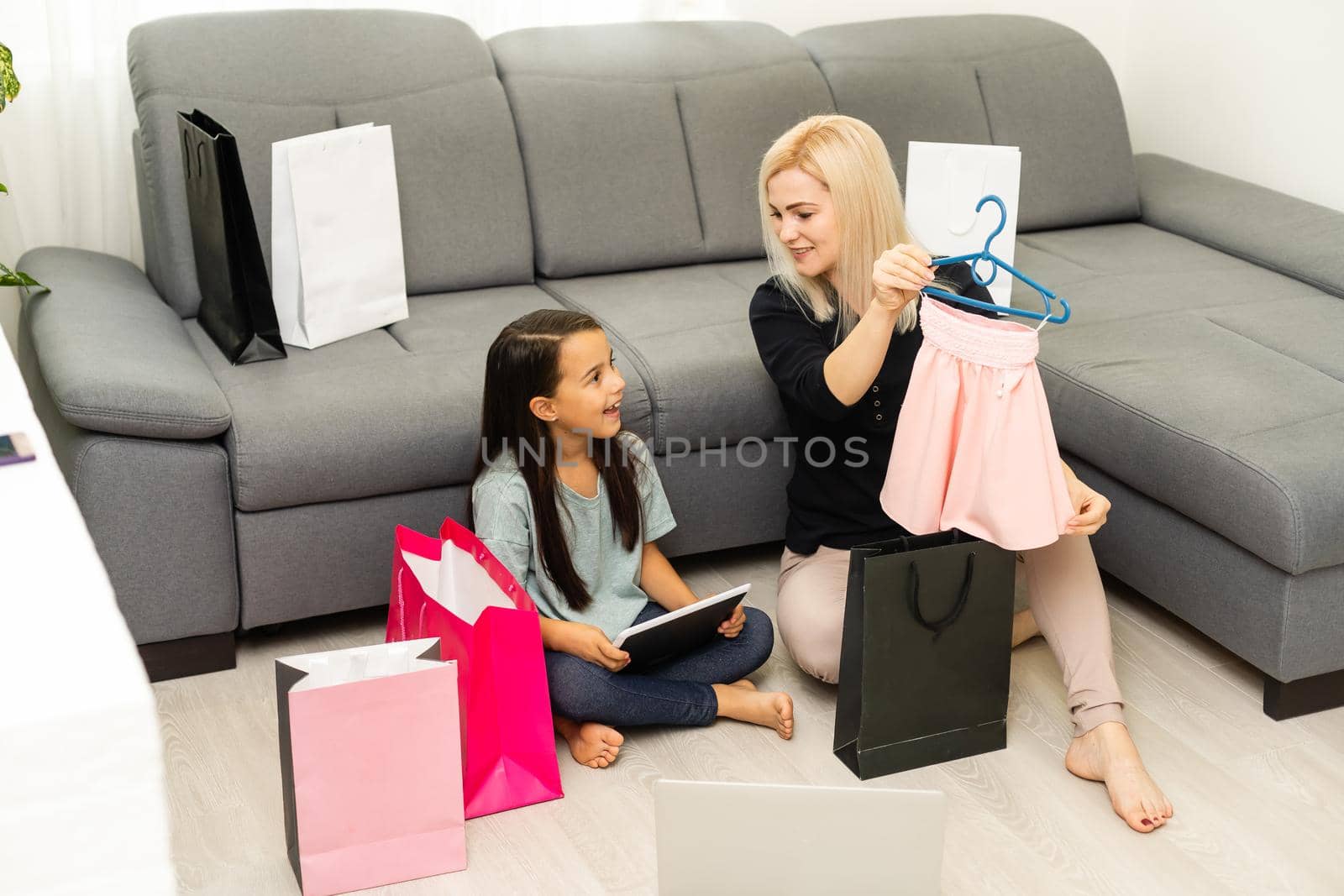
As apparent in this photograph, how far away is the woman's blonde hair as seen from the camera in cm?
199

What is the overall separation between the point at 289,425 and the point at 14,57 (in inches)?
44.9

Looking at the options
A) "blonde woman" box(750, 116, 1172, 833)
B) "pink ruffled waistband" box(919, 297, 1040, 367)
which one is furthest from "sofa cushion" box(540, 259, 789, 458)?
"pink ruffled waistband" box(919, 297, 1040, 367)

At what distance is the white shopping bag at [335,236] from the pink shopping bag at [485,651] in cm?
65

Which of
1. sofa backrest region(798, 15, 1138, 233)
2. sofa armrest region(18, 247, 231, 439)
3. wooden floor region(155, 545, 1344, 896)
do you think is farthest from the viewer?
sofa backrest region(798, 15, 1138, 233)

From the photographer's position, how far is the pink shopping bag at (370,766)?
1533mm

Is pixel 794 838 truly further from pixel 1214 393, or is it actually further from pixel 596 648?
pixel 1214 393

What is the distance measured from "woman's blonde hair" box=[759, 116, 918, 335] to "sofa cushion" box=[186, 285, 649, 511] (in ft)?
1.11

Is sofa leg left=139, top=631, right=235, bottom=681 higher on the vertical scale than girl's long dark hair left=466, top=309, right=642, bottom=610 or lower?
lower

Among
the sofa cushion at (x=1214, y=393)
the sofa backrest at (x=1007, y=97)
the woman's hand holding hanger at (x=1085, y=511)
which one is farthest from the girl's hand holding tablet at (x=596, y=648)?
the sofa backrest at (x=1007, y=97)

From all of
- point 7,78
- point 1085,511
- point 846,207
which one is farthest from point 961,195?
point 7,78

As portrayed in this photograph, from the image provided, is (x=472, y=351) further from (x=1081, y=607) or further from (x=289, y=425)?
(x=1081, y=607)

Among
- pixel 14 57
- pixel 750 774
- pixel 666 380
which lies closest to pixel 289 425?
pixel 666 380

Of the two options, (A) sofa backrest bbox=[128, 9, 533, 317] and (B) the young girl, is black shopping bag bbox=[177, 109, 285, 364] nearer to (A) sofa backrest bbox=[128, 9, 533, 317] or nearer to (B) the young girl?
(A) sofa backrest bbox=[128, 9, 533, 317]

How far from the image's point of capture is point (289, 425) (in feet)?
6.56
